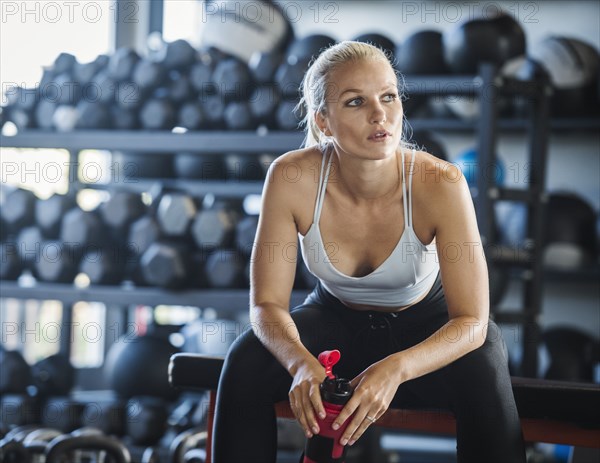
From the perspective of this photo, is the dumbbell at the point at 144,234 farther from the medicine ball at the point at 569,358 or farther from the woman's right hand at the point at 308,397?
the woman's right hand at the point at 308,397

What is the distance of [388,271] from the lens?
1381 millimetres

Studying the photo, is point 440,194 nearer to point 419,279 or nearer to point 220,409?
point 419,279

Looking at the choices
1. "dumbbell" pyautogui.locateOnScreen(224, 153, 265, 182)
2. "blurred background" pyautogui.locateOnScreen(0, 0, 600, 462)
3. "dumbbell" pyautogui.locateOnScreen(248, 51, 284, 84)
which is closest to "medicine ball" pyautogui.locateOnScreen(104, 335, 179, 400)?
"blurred background" pyautogui.locateOnScreen(0, 0, 600, 462)

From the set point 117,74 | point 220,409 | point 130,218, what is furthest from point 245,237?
point 220,409

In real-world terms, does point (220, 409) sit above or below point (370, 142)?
below

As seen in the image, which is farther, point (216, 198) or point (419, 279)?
point (216, 198)

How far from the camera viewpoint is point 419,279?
1412mm

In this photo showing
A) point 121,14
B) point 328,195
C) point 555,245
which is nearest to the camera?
point 328,195

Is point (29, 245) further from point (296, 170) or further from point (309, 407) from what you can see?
point (309, 407)

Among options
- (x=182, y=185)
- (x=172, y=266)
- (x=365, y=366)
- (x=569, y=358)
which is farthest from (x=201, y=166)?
(x=365, y=366)

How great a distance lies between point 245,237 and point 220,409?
1365 mm

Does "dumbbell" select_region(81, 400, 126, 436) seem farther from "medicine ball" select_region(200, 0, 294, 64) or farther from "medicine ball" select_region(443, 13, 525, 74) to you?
"medicine ball" select_region(443, 13, 525, 74)

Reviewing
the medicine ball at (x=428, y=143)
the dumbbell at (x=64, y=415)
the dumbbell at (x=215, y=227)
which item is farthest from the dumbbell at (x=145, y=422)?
the medicine ball at (x=428, y=143)

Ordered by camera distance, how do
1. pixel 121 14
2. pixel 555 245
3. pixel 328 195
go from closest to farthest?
pixel 328 195 < pixel 555 245 < pixel 121 14
